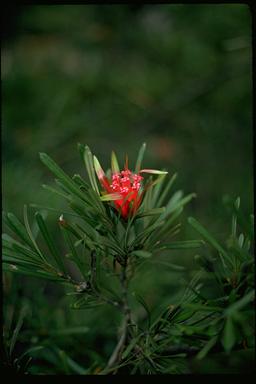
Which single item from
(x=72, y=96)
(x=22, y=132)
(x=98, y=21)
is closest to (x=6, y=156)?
(x=22, y=132)

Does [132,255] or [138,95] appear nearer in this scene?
[132,255]

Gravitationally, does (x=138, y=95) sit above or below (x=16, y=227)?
above

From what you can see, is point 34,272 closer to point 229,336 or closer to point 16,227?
point 16,227

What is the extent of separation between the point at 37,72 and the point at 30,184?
416 millimetres

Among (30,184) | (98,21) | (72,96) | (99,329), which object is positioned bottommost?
(99,329)

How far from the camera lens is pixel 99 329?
457 mm

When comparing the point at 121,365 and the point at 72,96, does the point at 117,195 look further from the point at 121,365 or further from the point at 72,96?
the point at 72,96

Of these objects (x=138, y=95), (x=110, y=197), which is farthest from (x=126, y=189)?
(x=138, y=95)

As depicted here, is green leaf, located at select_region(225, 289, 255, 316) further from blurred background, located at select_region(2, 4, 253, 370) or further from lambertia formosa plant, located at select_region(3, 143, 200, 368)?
blurred background, located at select_region(2, 4, 253, 370)

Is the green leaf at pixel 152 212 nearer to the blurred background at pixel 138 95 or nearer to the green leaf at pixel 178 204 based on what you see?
the green leaf at pixel 178 204

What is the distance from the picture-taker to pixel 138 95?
3.37ft

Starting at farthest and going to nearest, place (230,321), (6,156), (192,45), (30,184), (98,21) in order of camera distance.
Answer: (98,21) → (192,45) → (6,156) → (30,184) → (230,321)

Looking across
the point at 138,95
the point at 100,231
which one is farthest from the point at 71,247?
the point at 138,95

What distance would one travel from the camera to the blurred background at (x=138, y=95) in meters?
0.90
